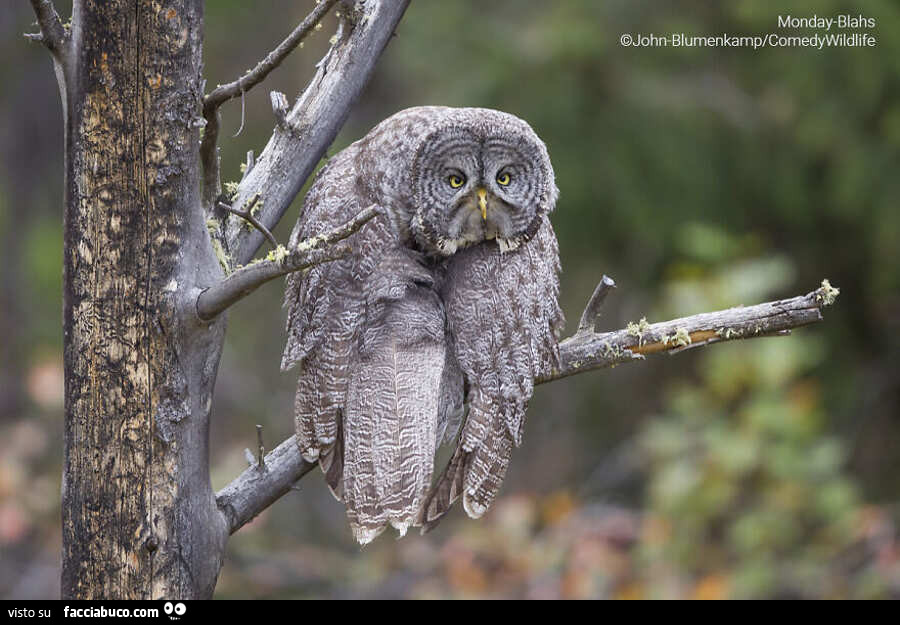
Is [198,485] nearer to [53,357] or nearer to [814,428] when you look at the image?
[814,428]

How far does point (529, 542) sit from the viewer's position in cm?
496

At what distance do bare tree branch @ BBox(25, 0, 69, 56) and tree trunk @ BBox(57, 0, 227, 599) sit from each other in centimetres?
2

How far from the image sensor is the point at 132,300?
186 cm

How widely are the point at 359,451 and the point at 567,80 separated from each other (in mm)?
3203

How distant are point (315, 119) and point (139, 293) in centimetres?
67

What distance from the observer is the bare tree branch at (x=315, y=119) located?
2244 mm

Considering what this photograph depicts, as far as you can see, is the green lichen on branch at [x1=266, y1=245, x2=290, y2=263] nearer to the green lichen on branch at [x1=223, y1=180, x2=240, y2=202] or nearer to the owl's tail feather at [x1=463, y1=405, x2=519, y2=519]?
the green lichen on branch at [x1=223, y1=180, x2=240, y2=202]

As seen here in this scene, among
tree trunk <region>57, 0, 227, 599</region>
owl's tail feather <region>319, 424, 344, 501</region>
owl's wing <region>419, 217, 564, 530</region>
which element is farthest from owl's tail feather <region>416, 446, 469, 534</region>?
tree trunk <region>57, 0, 227, 599</region>

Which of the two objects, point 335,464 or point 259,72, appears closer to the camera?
point 259,72

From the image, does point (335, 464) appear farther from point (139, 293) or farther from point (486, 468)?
point (139, 293)

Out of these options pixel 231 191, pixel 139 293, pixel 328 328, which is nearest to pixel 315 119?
pixel 231 191

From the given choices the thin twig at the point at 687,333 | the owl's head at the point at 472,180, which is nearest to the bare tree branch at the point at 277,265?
the owl's head at the point at 472,180
